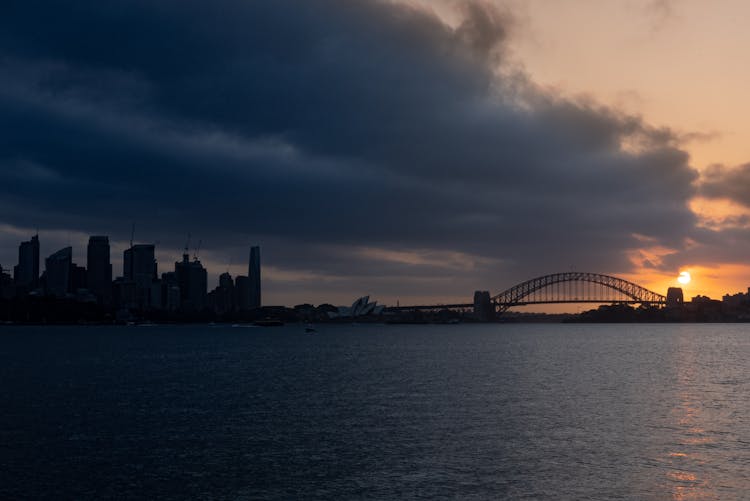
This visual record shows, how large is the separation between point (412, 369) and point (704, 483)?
68.9 m

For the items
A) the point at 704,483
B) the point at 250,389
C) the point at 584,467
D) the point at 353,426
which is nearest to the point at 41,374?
the point at 250,389

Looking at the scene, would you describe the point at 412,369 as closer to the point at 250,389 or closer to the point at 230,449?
the point at 250,389

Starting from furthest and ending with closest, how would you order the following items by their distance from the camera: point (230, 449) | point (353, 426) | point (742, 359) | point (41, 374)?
point (742, 359), point (41, 374), point (353, 426), point (230, 449)

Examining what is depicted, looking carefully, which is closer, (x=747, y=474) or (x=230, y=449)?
(x=747, y=474)

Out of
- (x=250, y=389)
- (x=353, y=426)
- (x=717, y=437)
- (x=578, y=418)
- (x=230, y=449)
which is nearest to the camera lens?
(x=230, y=449)

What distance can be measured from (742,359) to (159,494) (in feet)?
404

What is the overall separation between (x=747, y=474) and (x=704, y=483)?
349cm

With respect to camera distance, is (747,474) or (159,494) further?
(747,474)

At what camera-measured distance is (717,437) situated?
45000mm

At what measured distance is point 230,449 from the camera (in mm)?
40656

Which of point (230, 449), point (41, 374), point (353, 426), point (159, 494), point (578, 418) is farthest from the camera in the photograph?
point (41, 374)

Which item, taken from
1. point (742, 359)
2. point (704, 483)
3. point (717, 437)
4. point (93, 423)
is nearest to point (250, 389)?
point (93, 423)

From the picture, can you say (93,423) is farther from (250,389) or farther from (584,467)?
(584,467)

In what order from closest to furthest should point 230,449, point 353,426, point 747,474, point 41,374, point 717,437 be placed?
point 747,474
point 230,449
point 717,437
point 353,426
point 41,374
